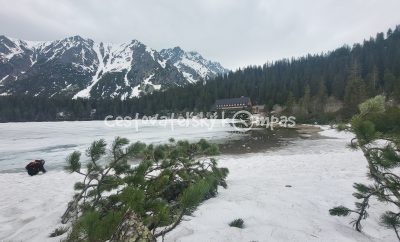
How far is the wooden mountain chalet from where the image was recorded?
4601 inches

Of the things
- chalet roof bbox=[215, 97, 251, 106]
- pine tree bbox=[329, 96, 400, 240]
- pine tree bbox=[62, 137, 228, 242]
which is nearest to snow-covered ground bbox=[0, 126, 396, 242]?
pine tree bbox=[62, 137, 228, 242]

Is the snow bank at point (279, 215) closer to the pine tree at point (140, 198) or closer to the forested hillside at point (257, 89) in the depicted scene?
the pine tree at point (140, 198)

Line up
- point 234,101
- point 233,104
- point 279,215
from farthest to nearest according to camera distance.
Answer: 1. point 234,101
2. point 233,104
3. point 279,215

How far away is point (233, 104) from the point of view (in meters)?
120

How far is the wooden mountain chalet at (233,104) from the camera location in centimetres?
11688

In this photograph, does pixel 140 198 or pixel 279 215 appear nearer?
pixel 140 198

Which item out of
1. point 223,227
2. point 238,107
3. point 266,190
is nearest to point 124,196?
point 223,227

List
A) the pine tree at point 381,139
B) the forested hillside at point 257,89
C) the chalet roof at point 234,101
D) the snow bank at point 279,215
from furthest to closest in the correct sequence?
the chalet roof at point 234,101, the forested hillside at point 257,89, the snow bank at point 279,215, the pine tree at point 381,139

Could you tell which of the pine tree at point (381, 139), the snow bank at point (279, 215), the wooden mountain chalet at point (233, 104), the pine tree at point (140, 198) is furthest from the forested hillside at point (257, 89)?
the pine tree at point (381, 139)

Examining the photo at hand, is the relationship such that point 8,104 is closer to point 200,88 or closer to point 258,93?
point 200,88

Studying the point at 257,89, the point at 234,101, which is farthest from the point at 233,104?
the point at 257,89

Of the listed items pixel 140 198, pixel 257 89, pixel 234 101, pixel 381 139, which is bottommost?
pixel 140 198

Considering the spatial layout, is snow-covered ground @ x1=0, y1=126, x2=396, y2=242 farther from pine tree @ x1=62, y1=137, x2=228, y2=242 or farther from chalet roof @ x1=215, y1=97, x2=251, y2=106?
chalet roof @ x1=215, y1=97, x2=251, y2=106

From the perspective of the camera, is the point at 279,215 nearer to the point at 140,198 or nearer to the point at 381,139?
the point at 381,139
